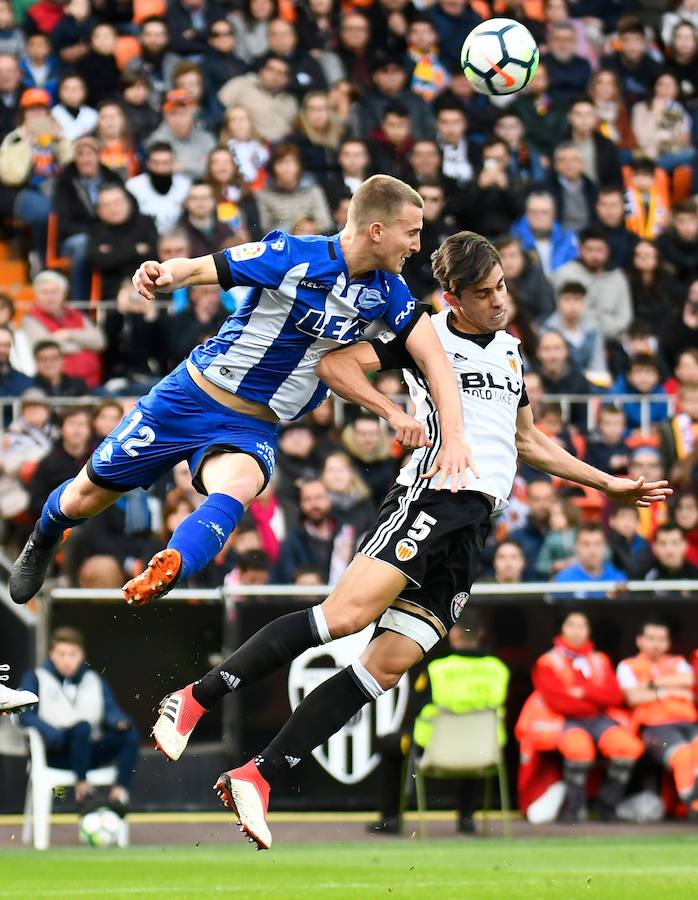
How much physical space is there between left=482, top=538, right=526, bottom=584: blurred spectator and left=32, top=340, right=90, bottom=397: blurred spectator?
143 inches

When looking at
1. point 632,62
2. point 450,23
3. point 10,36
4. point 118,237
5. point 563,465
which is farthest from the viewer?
point 632,62

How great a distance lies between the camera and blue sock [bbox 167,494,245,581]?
771 centimetres

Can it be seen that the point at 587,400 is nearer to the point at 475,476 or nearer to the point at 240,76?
the point at 240,76

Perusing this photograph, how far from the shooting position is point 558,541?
554 inches

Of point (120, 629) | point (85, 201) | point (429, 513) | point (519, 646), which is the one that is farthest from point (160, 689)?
point (429, 513)

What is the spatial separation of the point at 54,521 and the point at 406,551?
2.01 meters

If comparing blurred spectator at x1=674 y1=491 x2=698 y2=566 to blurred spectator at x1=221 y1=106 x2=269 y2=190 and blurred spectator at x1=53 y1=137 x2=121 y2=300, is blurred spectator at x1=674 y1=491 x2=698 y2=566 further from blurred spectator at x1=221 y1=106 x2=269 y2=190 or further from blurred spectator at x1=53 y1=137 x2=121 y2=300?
blurred spectator at x1=53 y1=137 x2=121 y2=300

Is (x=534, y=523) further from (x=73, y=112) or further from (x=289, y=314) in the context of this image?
(x=289, y=314)

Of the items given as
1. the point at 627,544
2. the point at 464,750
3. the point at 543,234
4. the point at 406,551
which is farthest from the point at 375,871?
the point at 543,234

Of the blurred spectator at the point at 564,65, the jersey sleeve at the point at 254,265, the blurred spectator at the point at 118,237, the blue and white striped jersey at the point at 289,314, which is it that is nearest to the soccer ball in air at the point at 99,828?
the blue and white striped jersey at the point at 289,314

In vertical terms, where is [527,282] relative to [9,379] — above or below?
above

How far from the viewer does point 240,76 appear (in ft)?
55.1

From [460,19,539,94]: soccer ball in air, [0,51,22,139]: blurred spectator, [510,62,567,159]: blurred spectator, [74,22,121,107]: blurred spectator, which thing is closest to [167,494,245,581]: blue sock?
[460,19,539,94]: soccer ball in air

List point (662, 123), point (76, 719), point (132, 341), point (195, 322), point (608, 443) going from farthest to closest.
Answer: point (662, 123), point (608, 443), point (132, 341), point (195, 322), point (76, 719)
